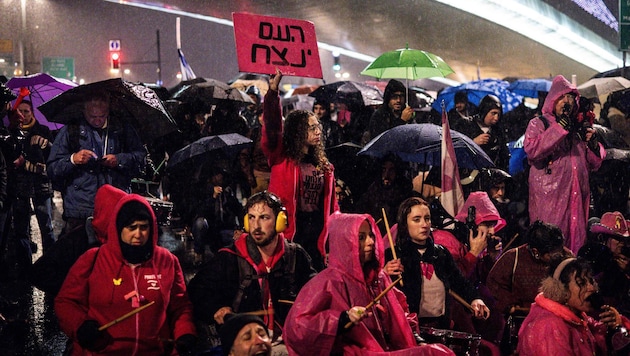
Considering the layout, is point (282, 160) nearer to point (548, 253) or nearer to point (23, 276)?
point (548, 253)

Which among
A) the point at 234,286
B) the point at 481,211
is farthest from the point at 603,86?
the point at 234,286

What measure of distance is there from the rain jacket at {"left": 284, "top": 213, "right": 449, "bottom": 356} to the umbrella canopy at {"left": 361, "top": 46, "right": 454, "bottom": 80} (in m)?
8.72

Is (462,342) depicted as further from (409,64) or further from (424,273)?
(409,64)

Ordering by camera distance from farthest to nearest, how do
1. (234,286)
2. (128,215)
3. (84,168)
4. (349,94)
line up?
1. (349,94)
2. (84,168)
3. (234,286)
4. (128,215)

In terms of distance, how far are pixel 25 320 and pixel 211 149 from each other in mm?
3786

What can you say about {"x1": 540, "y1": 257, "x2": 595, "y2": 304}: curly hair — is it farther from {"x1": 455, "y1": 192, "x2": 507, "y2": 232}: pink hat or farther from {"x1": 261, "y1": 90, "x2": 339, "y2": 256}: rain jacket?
{"x1": 261, "y1": 90, "x2": 339, "y2": 256}: rain jacket

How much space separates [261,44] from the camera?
8.45 metres

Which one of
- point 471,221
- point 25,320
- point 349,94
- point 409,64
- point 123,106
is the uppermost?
point 409,64

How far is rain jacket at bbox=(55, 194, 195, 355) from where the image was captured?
5785 mm

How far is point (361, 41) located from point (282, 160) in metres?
40.2

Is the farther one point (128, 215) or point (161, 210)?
point (161, 210)

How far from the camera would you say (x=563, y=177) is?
10.3 metres

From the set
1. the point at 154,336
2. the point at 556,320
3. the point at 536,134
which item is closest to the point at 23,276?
the point at 154,336

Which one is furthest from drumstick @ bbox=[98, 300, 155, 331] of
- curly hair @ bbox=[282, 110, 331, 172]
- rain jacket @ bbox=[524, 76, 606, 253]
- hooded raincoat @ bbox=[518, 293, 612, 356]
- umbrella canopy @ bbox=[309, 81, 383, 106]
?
umbrella canopy @ bbox=[309, 81, 383, 106]
